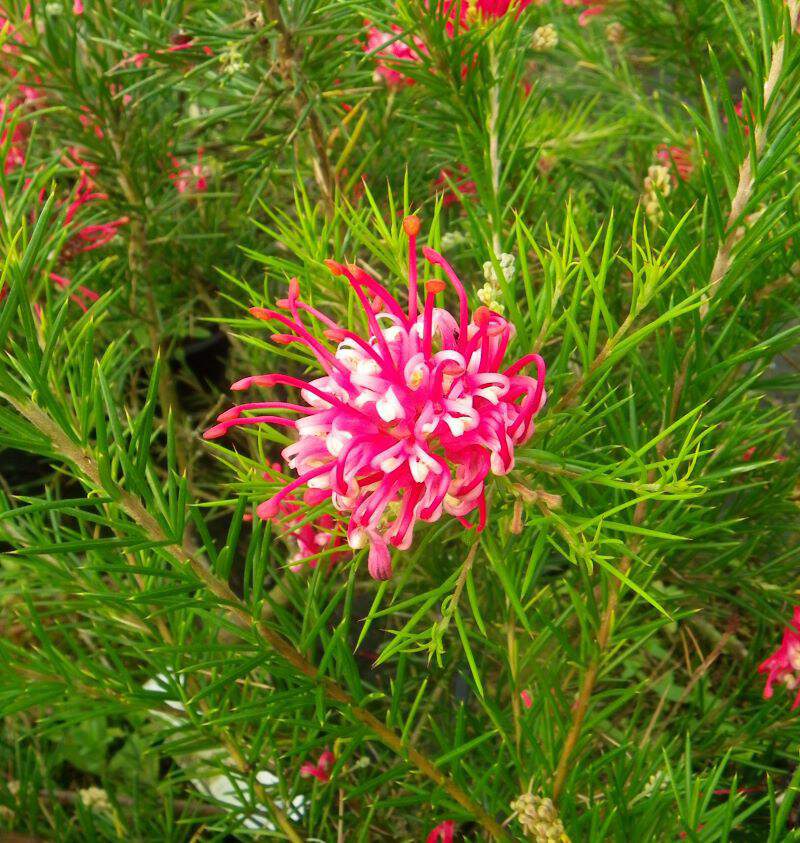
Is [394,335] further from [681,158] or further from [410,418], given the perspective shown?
[681,158]

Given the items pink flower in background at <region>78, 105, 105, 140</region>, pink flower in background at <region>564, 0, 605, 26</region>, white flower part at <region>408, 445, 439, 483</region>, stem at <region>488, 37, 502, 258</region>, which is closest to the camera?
white flower part at <region>408, 445, 439, 483</region>

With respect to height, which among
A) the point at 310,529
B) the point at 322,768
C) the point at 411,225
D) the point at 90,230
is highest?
the point at 411,225

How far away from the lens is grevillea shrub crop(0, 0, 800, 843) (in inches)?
11.0

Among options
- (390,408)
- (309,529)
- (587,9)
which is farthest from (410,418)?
(587,9)

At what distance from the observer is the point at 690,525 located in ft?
1.26

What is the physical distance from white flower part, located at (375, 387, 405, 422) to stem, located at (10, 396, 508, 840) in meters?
0.09

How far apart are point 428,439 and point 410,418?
0.01 m

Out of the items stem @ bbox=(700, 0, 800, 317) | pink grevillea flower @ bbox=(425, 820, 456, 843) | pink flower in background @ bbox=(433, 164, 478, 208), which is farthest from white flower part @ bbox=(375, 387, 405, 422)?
pink flower in background @ bbox=(433, 164, 478, 208)

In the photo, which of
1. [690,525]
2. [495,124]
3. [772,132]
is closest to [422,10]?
[495,124]

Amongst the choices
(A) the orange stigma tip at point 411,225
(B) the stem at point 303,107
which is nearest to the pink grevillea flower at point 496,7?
(B) the stem at point 303,107

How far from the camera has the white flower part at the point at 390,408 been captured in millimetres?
261

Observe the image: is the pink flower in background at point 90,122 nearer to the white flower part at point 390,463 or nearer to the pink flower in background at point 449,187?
the pink flower in background at point 449,187

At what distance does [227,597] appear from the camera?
0.32 meters

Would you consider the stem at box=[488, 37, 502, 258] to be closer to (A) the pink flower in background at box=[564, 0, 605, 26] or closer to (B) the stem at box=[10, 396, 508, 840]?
(B) the stem at box=[10, 396, 508, 840]
